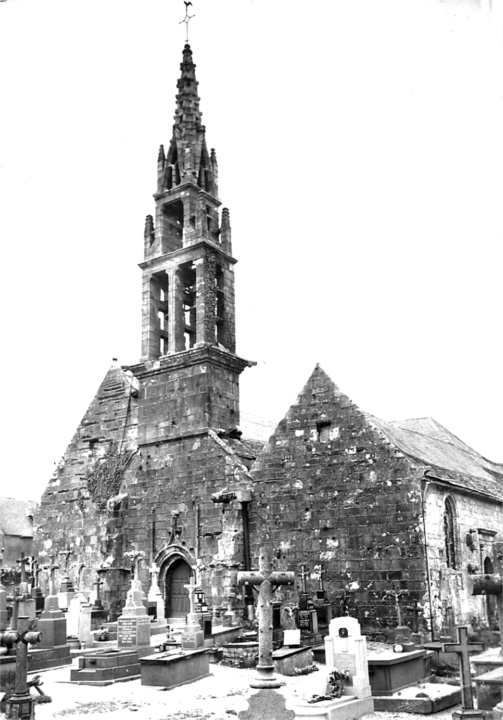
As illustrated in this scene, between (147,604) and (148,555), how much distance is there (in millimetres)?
2326

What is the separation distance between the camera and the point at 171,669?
1567cm

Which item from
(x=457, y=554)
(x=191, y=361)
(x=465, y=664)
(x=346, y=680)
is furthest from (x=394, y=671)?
(x=191, y=361)

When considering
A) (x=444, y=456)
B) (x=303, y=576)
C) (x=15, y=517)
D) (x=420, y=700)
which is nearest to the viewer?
(x=420, y=700)

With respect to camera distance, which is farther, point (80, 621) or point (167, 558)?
point (167, 558)

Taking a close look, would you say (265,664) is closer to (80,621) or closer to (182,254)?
(80,621)

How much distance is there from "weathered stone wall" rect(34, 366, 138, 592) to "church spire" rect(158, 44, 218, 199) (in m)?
8.65

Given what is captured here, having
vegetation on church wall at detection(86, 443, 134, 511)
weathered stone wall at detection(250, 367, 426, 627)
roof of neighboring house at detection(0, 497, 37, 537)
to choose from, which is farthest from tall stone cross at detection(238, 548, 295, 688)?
roof of neighboring house at detection(0, 497, 37, 537)

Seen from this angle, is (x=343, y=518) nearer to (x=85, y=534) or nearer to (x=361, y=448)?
(x=361, y=448)

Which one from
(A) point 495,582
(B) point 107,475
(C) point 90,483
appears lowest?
(A) point 495,582

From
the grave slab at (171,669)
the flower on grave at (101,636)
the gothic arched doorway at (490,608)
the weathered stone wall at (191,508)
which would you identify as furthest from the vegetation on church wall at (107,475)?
the gothic arched doorway at (490,608)

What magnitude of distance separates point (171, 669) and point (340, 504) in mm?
8899

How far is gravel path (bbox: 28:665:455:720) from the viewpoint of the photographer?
12906mm

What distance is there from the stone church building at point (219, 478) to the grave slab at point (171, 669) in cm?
688

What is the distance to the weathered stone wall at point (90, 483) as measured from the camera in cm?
2945
